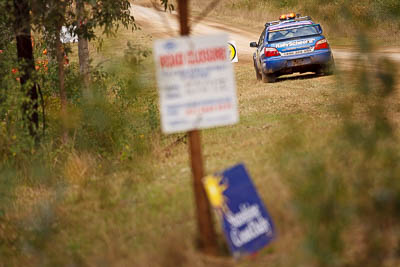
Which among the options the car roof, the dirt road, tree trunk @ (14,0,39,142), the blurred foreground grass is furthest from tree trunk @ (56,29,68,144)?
the dirt road

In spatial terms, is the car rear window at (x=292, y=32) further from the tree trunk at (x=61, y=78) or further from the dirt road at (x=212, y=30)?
the tree trunk at (x=61, y=78)

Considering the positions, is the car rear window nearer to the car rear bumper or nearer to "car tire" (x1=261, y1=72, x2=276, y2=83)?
the car rear bumper

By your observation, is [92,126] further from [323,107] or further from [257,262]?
[257,262]

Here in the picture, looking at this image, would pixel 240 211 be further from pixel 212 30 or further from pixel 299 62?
pixel 212 30

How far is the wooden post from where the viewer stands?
5602mm

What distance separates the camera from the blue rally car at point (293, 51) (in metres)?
18.6

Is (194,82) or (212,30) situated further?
(212,30)

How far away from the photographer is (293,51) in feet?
61.3

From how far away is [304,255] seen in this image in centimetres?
485

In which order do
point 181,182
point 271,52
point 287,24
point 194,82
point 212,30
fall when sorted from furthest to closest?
1. point 212,30
2. point 287,24
3. point 271,52
4. point 181,182
5. point 194,82

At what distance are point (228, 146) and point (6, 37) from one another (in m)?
5.06

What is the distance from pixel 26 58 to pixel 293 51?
28.0ft

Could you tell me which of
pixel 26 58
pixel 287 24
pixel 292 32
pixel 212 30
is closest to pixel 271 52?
pixel 292 32

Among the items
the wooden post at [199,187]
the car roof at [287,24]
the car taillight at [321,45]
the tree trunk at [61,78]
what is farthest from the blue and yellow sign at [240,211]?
the car roof at [287,24]
